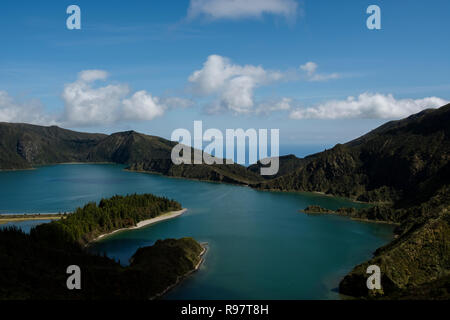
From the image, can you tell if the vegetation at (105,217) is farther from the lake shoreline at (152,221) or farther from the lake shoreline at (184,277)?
the lake shoreline at (184,277)

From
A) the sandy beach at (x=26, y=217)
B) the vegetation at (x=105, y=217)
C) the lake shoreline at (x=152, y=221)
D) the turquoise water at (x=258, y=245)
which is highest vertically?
the vegetation at (x=105, y=217)

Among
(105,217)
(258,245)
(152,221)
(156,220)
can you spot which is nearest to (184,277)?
(258,245)

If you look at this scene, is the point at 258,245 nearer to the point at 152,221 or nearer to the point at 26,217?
the point at 152,221

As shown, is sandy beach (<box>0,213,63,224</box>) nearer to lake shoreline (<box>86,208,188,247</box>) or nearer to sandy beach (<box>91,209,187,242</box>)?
lake shoreline (<box>86,208,188,247</box>)

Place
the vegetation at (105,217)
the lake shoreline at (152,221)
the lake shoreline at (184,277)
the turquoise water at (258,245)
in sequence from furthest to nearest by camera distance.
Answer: the lake shoreline at (152,221) → the vegetation at (105,217) → the turquoise water at (258,245) → the lake shoreline at (184,277)

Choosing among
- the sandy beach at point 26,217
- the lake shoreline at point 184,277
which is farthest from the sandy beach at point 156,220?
the lake shoreline at point 184,277
